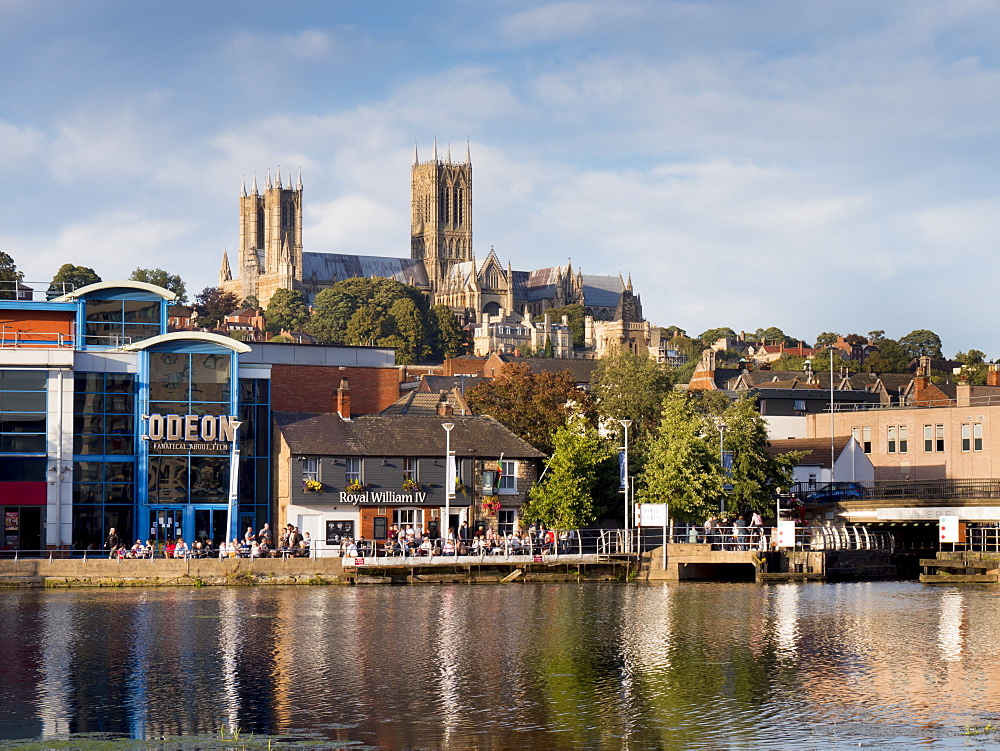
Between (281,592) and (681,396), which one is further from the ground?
(681,396)

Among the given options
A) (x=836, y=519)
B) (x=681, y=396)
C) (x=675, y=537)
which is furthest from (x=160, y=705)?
(x=836, y=519)

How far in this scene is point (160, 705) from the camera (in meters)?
35.0

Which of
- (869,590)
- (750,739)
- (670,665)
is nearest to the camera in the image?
(750,739)

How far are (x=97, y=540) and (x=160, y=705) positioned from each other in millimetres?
37613

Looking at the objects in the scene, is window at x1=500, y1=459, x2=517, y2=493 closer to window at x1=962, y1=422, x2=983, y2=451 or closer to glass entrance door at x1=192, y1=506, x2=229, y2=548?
glass entrance door at x1=192, y1=506, x2=229, y2=548

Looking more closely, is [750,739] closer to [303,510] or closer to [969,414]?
[303,510]

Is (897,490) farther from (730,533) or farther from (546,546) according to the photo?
(546,546)

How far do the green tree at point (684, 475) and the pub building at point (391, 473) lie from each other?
7346 millimetres

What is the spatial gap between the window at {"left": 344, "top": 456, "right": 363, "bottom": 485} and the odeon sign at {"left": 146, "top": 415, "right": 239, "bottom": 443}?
630 cm

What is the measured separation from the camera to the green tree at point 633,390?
341 ft

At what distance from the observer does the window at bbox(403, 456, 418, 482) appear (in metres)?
77.2

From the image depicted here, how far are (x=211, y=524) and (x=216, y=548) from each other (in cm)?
157

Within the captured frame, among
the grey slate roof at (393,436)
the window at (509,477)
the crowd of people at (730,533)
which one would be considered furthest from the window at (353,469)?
the crowd of people at (730,533)

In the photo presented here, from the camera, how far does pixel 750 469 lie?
7850 cm
